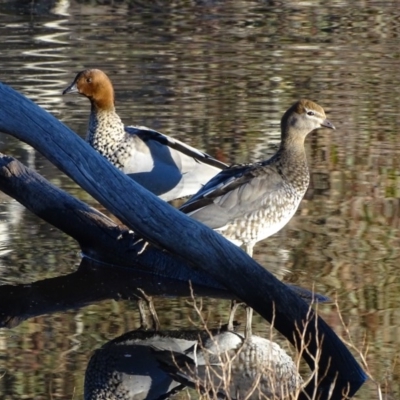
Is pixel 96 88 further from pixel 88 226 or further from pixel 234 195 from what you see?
pixel 234 195

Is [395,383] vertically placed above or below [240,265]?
below

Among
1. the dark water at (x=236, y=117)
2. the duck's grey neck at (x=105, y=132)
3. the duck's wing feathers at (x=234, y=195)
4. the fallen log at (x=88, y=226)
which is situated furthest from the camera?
the duck's grey neck at (x=105, y=132)

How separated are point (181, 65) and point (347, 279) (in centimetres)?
718

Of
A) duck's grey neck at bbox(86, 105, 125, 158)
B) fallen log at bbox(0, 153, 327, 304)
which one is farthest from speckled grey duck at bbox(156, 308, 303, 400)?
duck's grey neck at bbox(86, 105, 125, 158)

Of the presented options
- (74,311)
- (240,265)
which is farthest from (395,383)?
(74,311)

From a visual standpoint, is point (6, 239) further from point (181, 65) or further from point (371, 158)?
point (181, 65)

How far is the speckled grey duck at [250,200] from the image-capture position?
7.06 meters

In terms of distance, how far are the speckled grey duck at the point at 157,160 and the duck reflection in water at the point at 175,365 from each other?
1.82m

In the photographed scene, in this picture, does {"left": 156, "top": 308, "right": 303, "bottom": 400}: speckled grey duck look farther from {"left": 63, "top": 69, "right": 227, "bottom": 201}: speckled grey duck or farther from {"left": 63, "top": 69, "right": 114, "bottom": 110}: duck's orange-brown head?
{"left": 63, "top": 69, "right": 114, "bottom": 110}: duck's orange-brown head

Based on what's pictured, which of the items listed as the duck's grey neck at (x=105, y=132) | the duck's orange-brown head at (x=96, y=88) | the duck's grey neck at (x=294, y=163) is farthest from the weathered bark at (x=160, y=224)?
the duck's orange-brown head at (x=96, y=88)

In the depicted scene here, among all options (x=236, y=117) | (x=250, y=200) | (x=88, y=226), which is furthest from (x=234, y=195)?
(x=236, y=117)

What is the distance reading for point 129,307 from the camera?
6.91 metres

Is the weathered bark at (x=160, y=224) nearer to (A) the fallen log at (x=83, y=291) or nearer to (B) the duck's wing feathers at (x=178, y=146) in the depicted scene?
(A) the fallen log at (x=83, y=291)

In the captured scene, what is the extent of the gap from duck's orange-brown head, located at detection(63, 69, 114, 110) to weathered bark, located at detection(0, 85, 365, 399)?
2988mm
